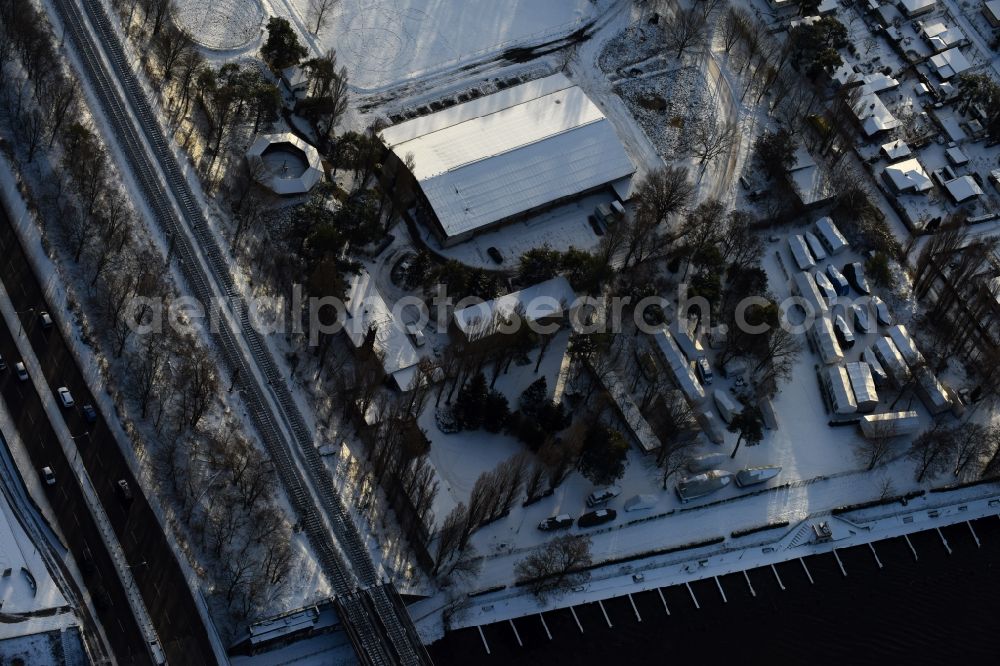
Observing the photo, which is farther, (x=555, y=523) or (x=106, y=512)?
(x=555, y=523)

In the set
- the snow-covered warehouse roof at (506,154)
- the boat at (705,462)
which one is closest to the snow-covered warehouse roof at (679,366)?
the boat at (705,462)

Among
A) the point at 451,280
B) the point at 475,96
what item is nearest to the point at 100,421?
the point at 451,280

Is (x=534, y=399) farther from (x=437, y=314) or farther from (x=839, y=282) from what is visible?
(x=839, y=282)

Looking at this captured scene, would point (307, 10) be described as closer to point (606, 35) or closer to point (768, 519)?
point (606, 35)

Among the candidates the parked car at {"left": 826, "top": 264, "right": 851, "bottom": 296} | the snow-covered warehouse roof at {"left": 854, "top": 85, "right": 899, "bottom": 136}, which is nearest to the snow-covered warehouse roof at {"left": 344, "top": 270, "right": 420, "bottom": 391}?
the parked car at {"left": 826, "top": 264, "right": 851, "bottom": 296}

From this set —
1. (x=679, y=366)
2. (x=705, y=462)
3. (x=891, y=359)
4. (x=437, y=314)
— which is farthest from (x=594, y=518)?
(x=891, y=359)

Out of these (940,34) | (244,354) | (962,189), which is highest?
(940,34)

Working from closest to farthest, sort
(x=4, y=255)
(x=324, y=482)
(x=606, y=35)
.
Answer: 1. (x=324, y=482)
2. (x=4, y=255)
3. (x=606, y=35)

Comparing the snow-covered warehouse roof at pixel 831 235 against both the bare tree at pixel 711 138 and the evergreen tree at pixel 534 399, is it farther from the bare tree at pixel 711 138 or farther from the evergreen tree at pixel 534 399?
the evergreen tree at pixel 534 399
